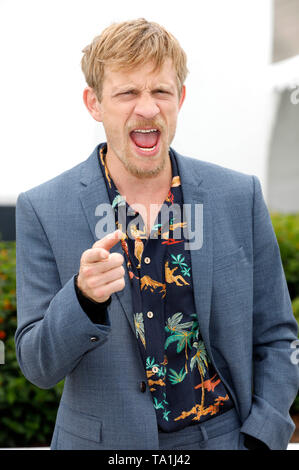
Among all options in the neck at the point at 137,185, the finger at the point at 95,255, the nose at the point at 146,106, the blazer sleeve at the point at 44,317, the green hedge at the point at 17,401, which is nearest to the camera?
the finger at the point at 95,255

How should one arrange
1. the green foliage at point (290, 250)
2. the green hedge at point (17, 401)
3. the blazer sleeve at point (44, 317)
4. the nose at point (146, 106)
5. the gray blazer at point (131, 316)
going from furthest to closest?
the green foliage at point (290, 250), the green hedge at point (17, 401), the nose at point (146, 106), the gray blazer at point (131, 316), the blazer sleeve at point (44, 317)

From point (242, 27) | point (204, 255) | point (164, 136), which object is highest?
point (242, 27)

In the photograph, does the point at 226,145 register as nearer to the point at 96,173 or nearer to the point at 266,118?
the point at 266,118

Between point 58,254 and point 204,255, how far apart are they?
0.48m

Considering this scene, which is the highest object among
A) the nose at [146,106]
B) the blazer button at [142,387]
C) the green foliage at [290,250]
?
the nose at [146,106]

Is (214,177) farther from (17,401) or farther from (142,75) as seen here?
(17,401)

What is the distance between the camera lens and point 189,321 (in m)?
1.78

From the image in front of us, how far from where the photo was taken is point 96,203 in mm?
1853

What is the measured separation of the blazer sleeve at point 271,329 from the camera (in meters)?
1.89

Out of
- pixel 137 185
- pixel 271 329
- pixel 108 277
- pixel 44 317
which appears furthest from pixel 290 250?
pixel 108 277

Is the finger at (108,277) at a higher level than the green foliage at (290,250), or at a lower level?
higher

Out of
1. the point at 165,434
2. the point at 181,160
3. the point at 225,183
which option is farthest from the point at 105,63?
the point at 165,434

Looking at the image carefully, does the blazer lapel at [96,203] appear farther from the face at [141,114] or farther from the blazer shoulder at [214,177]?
the blazer shoulder at [214,177]

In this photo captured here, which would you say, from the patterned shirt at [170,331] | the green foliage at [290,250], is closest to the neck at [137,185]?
the patterned shirt at [170,331]
